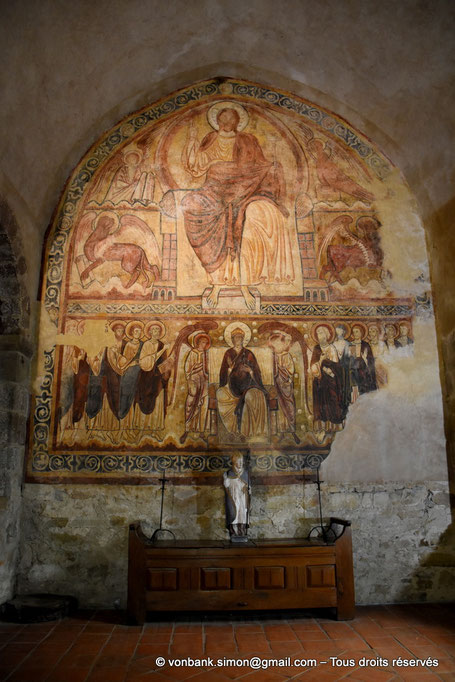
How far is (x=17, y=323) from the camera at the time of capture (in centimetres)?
Answer: 581

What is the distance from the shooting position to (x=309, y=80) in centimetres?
665

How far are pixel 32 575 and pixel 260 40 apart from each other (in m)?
6.56

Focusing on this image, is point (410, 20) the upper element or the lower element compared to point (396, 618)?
upper

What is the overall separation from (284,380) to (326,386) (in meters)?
0.49

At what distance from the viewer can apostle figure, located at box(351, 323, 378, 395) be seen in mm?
6176

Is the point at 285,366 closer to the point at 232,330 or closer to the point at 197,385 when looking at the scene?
the point at 232,330

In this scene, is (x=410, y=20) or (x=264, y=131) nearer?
(x=410, y=20)

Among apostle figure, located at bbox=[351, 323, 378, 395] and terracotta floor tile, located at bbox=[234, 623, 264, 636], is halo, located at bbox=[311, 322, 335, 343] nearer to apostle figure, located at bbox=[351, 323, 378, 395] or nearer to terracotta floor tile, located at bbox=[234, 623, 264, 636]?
apostle figure, located at bbox=[351, 323, 378, 395]

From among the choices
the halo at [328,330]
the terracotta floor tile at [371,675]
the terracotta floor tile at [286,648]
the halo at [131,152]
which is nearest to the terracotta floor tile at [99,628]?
the terracotta floor tile at [286,648]

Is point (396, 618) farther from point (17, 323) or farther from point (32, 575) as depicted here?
point (17, 323)

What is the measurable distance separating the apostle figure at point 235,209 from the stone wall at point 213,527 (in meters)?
2.31

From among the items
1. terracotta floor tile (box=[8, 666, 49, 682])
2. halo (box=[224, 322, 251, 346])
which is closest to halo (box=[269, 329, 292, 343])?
halo (box=[224, 322, 251, 346])

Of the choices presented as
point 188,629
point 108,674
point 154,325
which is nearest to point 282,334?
point 154,325

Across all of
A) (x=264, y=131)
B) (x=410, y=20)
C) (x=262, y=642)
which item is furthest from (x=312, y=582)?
(x=410, y=20)
